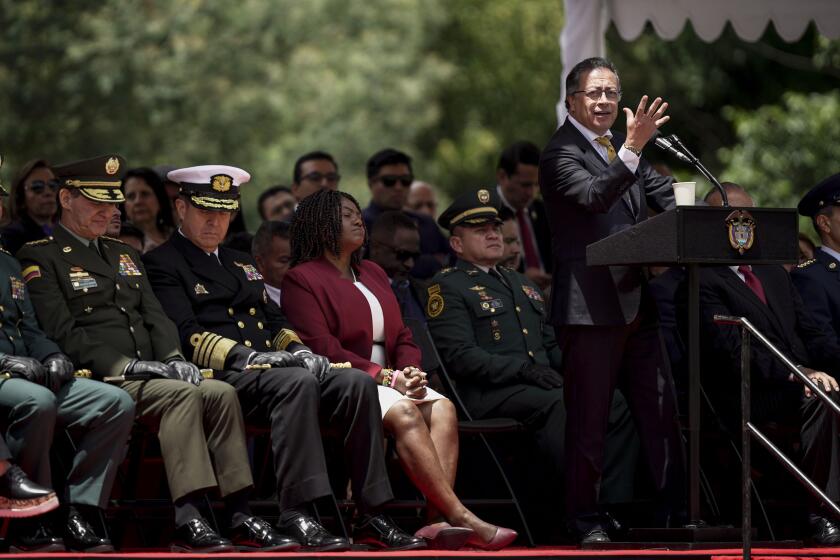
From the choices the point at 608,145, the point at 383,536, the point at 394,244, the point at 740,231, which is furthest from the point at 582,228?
the point at 394,244

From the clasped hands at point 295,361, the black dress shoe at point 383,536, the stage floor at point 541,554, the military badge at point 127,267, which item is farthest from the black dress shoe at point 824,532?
the military badge at point 127,267

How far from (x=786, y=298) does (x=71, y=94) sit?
17.9m

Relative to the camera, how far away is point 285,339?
815 centimetres

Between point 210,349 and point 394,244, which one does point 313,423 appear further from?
point 394,244

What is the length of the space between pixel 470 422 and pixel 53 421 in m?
2.23

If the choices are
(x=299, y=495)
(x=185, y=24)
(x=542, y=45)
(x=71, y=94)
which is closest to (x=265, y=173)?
(x=185, y=24)

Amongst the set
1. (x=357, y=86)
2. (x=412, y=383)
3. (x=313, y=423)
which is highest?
(x=357, y=86)

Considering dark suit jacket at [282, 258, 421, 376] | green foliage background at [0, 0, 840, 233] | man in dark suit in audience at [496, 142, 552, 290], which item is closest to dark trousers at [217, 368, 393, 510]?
dark suit jacket at [282, 258, 421, 376]

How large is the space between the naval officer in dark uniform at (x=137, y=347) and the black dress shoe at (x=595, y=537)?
1.40 m

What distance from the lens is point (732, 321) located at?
7320 mm

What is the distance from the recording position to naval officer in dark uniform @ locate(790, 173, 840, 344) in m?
8.98

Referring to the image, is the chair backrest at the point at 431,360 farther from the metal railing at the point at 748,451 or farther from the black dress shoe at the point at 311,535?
the metal railing at the point at 748,451

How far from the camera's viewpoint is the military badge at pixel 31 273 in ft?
25.1

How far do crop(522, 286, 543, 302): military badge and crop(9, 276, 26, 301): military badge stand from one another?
3016mm
